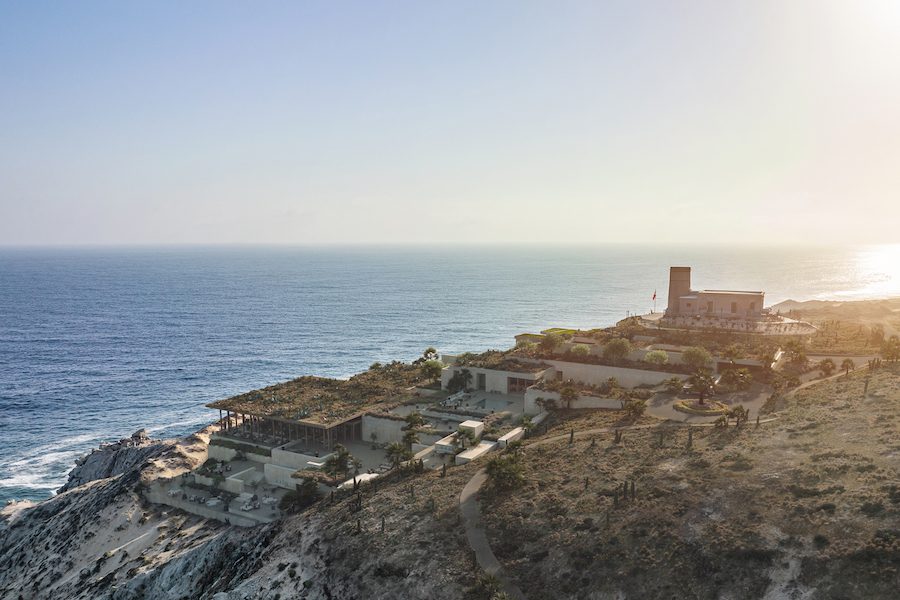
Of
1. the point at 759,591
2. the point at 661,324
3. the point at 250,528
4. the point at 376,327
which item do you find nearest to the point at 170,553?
the point at 250,528

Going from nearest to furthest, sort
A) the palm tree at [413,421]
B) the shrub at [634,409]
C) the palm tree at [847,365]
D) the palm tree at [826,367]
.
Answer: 1. the shrub at [634,409]
2. the palm tree at [413,421]
3. the palm tree at [847,365]
4. the palm tree at [826,367]

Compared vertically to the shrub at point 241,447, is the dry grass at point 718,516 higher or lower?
higher

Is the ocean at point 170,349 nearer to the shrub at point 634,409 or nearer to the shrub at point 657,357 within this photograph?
the shrub at point 634,409

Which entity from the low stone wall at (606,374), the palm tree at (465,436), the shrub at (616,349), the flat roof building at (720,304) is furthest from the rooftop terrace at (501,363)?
the flat roof building at (720,304)

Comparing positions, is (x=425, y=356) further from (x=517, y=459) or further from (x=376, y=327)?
(x=376, y=327)

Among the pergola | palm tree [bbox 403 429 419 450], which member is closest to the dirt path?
palm tree [bbox 403 429 419 450]

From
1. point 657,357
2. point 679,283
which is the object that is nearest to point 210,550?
point 657,357

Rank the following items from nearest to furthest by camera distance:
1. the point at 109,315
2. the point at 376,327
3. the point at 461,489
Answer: the point at 461,489 < the point at 376,327 < the point at 109,315

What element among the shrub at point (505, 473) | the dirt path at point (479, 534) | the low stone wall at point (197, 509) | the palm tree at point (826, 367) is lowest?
the low stone wall at point (197, 509)

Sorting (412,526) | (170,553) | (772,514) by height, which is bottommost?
(170,553)

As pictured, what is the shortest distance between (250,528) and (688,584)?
101ft

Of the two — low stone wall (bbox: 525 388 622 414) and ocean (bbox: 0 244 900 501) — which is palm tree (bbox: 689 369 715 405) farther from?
ocean (bbox: 0 244 900 501)

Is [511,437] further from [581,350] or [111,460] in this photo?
[111,460]

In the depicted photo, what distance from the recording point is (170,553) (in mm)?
44375
